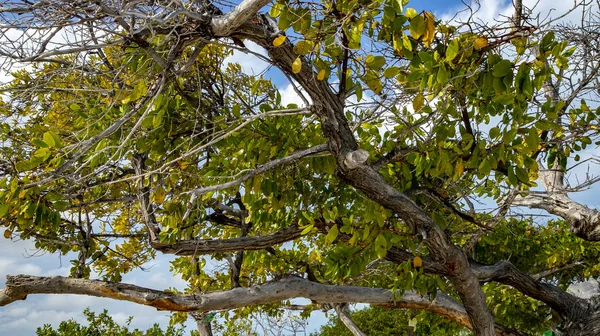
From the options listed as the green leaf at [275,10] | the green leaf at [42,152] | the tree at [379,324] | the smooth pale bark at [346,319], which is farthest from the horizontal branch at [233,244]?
the tree at [379,324]

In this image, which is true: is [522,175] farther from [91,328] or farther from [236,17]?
[91,328]

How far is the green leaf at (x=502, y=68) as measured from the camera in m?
A: 3.27

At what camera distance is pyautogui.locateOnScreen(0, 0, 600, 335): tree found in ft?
11.0

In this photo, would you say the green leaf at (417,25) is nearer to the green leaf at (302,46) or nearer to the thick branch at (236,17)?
the green leaf at (302,46)

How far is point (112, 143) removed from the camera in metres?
4.82

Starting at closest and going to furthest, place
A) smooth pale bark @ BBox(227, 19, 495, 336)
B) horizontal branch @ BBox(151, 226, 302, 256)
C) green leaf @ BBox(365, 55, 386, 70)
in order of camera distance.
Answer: green leaf @ BBox(365, 55, 386, 70) < smooth pale bark @ BBox(227, 19, 495, 336) < horizontal branch @ BBox(151, 226, 302, 256)

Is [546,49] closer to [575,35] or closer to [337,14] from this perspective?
[337,14]

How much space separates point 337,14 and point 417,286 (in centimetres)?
232

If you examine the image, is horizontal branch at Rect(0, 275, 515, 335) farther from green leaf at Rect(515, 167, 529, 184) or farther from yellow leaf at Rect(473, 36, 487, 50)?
yellow leaf at Rect(473, 36, 487, 50)

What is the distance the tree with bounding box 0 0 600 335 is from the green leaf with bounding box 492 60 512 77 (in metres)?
0.02

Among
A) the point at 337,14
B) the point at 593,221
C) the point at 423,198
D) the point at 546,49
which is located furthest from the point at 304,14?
the point at 593,221

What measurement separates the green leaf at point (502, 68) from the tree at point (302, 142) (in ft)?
0.05

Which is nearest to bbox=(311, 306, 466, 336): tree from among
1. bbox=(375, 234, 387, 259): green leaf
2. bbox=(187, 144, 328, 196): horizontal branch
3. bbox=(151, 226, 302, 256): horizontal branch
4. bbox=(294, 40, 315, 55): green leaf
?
bbox=(151, 226, 302, 256): horizontal branch

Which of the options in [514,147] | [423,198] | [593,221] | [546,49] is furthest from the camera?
[593,221]
